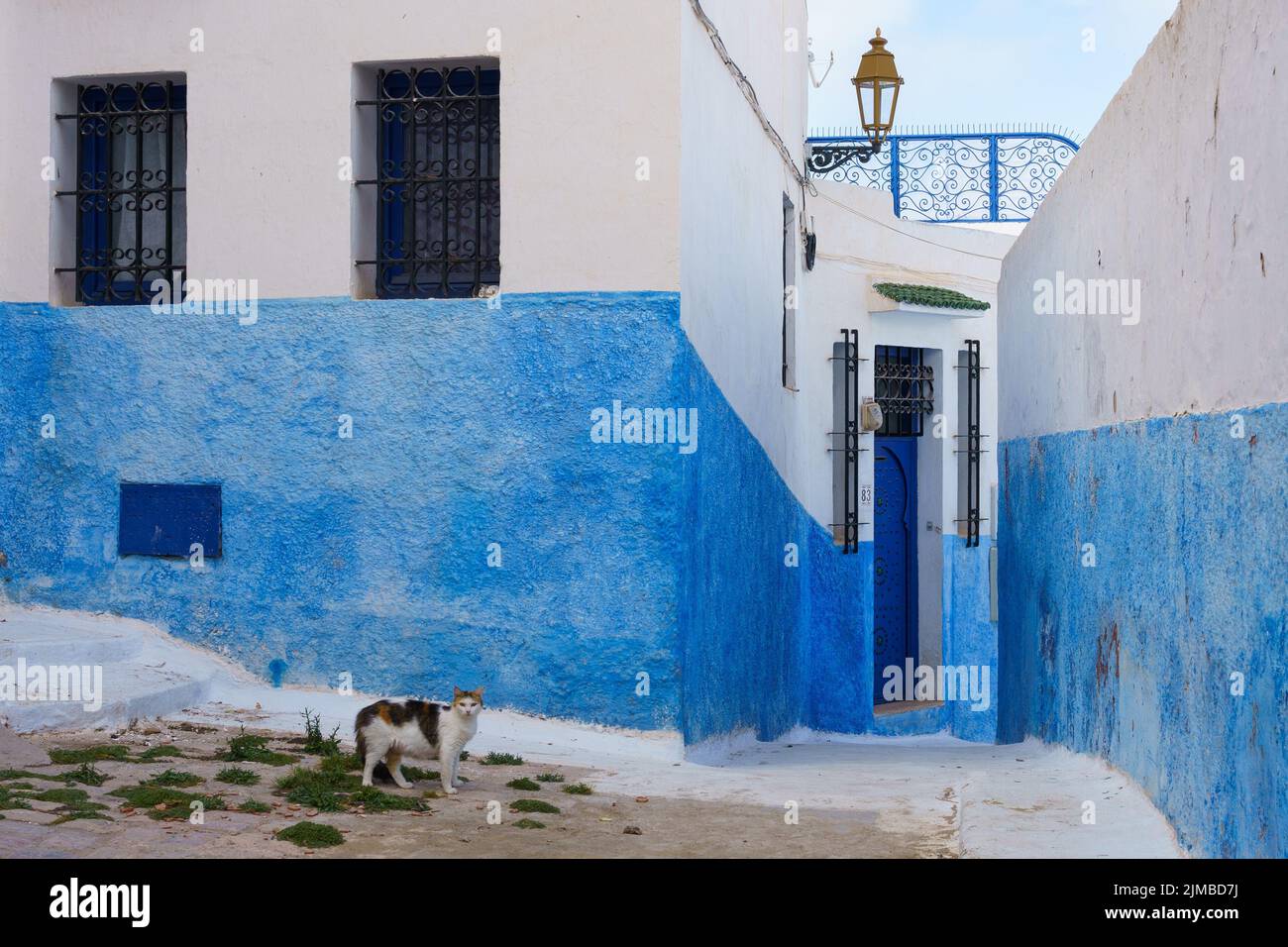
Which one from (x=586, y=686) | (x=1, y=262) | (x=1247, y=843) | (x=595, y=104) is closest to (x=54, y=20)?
(x=1, y=262)

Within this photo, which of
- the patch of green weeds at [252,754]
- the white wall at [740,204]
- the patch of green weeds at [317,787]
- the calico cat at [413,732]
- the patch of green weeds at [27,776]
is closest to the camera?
the patch of green weeds at [317,787]

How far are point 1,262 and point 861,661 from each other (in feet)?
30.9

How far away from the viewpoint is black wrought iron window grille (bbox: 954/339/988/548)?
53.1ft

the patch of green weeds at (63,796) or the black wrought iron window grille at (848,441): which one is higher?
the black wrought iron window grille at (848,441)

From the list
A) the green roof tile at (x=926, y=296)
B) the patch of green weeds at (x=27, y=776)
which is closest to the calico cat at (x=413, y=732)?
the patch of green weeds at (x=27, y=776)

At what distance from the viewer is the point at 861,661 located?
15.2 meters

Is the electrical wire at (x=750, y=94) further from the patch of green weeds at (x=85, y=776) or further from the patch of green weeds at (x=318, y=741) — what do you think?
the patch of green weeds at (x=85, y=776)

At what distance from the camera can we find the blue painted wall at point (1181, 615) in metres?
4.18

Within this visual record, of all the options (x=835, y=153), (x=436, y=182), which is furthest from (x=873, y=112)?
(x=436, y=182)

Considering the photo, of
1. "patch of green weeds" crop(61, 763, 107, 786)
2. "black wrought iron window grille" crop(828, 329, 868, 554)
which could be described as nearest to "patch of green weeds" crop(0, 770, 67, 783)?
"patch of green weeds" crop(61, 763, 107, 786)

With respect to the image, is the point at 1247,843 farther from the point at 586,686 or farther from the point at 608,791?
the point at 586,686

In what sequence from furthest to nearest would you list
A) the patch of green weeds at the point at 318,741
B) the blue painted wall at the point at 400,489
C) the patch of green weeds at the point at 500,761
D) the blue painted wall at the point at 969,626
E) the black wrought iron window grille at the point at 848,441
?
Answer: 1. the blue painted wall at the point at 969,626
2. the black wrought iron window grille at the point at 848,441
3. the blue painted wall at the point at 400,489
4. the patch of green weeds at the point at 500,761
5. the patch of green weeds at the point at 318,741

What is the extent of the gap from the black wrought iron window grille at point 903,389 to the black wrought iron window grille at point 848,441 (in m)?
0.60

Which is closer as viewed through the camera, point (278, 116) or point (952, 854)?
point (952, 854)
